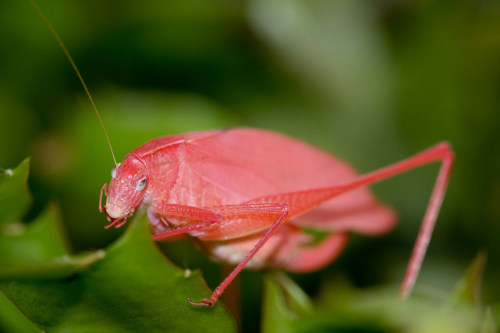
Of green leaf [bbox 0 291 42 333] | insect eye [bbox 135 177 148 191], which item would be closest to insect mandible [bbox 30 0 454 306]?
insect eye [bbox 135 177 148 191]

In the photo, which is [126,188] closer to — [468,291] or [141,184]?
[141,184]

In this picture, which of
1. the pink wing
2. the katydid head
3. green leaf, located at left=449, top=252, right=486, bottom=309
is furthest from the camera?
the pink wing

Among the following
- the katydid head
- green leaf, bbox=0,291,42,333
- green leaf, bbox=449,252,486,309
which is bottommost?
green leaf, bbox=449,252,486,309

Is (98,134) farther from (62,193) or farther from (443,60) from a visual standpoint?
(443,60)

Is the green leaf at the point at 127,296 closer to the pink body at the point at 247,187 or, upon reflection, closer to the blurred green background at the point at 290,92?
the pink body at the point at 247,187

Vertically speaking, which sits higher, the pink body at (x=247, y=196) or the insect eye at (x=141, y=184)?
the insect eye at (x=141, y=184)

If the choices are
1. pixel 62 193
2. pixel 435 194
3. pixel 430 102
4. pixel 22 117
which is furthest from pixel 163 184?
pixel 430 102

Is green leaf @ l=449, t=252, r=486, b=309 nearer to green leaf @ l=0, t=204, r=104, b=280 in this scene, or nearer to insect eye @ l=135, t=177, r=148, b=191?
insect eye @ l=135, t=177, r=148, b=191

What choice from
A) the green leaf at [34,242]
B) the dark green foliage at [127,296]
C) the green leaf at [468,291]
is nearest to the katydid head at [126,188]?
the green leaf at [34,242]

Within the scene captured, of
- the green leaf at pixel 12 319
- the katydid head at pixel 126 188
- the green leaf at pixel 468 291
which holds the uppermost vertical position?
the katydid head at pixel 126 188
